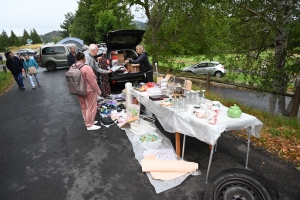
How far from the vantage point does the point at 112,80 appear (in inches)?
256

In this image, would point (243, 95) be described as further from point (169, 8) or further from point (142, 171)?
point (142, 171)

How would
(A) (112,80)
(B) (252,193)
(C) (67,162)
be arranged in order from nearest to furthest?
1. (B) (252,193)
2. (C) (67,162)
3. (A) (112,80)

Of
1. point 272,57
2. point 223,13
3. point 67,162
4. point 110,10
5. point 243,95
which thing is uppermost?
point 110,10

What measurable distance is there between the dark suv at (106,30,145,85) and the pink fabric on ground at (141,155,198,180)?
4209 millimetres

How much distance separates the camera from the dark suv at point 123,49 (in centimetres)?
631

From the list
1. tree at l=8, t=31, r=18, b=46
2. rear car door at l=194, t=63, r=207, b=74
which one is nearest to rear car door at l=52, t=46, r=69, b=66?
rear car door at l=194, t=63, r=207, b=74

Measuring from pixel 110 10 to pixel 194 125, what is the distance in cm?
1105

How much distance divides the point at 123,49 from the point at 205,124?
5408mm

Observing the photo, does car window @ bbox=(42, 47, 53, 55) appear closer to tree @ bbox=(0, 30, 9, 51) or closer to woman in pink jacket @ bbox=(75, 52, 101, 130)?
woman in pink jacket @ bbox=(75, 52, 101, 130)

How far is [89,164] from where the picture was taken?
3115 millimetres

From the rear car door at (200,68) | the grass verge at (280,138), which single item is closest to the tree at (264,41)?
the grass verge at (280,138)

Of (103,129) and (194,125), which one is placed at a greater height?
(194,125)

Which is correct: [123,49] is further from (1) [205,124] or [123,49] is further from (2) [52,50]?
(2) [52,50]

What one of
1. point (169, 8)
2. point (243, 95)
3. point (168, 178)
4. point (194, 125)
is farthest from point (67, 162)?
point (243, 95)
